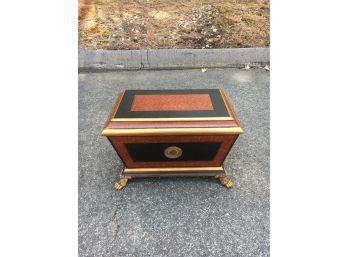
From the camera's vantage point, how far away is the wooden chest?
1.54 m

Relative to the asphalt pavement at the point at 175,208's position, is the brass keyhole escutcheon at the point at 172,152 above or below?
above

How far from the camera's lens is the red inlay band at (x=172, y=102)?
172 cm

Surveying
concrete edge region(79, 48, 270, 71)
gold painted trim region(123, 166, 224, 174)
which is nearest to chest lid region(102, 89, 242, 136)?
gold painted trim region(123, 166, 224, 174)

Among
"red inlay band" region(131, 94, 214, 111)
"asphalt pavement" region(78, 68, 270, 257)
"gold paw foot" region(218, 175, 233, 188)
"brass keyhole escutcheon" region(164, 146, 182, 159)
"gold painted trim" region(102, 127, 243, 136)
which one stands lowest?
"asphalt pavement" region(78, 68, 270, 257)

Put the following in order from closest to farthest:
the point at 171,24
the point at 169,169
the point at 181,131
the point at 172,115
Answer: the point at 181,131 → the point at 172,115 → the point at 169,169 → the point at 171,24

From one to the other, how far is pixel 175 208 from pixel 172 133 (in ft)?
1.81

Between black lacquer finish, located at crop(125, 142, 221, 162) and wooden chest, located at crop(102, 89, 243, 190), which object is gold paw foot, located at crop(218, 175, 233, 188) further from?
black lacquer finish, located at crop(125, 142, 221, 162)

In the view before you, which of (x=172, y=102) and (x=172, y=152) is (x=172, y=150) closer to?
(x=172, y=152)

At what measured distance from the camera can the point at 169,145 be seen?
1616 millimetres

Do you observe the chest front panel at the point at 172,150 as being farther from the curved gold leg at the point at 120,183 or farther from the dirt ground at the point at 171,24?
the dirt ground at the point at 171,24

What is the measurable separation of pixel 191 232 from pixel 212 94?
1.00 m

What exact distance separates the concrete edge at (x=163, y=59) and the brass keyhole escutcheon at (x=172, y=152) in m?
2.53

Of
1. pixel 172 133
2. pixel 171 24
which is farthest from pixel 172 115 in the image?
pixel 171 24

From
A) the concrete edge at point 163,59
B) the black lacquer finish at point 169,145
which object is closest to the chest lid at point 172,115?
the black lacquer finish at point 169,145
